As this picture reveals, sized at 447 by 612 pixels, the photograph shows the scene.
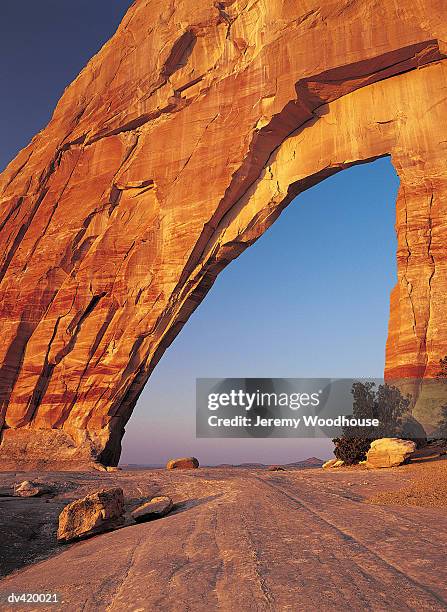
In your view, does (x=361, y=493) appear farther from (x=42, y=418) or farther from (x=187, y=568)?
(x=42, y=418)

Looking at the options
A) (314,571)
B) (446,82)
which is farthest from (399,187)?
(314,571)

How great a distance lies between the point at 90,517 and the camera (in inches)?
341

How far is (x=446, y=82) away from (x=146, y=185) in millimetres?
14612

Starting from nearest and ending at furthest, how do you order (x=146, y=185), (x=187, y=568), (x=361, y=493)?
(x=187, y=568)
(x=361, y=493)
(x=146, y=185)

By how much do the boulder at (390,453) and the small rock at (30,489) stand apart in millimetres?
10245

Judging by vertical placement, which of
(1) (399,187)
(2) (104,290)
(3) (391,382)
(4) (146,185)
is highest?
(4) (146,185)

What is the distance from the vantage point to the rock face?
808 inches

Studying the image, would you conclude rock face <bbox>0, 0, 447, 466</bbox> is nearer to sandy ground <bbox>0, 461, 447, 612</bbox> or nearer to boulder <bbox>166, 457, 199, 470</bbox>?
boulder <bbox>166, 457, 199, 470</bbox>

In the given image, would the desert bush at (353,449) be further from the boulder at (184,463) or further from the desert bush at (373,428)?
the boulder at (184,463)

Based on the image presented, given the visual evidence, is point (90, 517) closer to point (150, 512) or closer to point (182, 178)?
point (150, 512)

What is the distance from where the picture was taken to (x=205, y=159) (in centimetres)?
2416

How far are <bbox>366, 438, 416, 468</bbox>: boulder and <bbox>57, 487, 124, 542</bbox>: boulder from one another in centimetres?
1008

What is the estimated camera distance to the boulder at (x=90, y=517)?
8531 mm

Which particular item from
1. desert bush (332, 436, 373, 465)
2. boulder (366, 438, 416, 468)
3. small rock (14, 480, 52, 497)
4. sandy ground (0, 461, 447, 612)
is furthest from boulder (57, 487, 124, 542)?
desert bush (332, 436, 373, 465)
